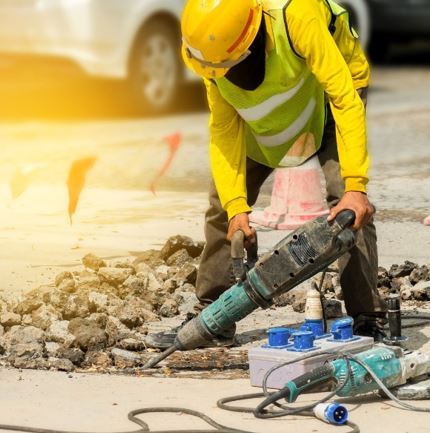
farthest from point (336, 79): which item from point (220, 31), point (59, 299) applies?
point (59, 299)

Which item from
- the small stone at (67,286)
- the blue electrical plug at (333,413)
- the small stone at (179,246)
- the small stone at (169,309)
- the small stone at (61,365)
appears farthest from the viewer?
the small stone at (179,246)

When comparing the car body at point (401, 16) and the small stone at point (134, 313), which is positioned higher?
the car body at point (401, 16)

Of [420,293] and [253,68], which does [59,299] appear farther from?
[420,293]

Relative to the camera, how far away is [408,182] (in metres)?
10.3

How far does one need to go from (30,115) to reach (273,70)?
8544mm

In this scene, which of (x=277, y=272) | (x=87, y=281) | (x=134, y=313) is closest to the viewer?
(x=277, y=272)

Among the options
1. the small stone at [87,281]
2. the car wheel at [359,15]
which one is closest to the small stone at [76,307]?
the small stone at [87,281]

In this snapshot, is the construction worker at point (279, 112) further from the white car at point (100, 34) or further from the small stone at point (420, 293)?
the white car at point (100, 34)

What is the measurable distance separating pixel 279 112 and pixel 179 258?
1759 millimetres

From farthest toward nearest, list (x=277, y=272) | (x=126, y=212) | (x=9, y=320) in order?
(x=126, y=212) → (x=9, y=320) → (x=277, y=272)

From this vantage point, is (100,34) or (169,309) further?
(100,34)

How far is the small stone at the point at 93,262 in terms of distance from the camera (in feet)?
25.2

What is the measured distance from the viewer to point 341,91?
5781 millimetres

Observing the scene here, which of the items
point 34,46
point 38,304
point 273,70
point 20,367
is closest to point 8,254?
point 38,304
